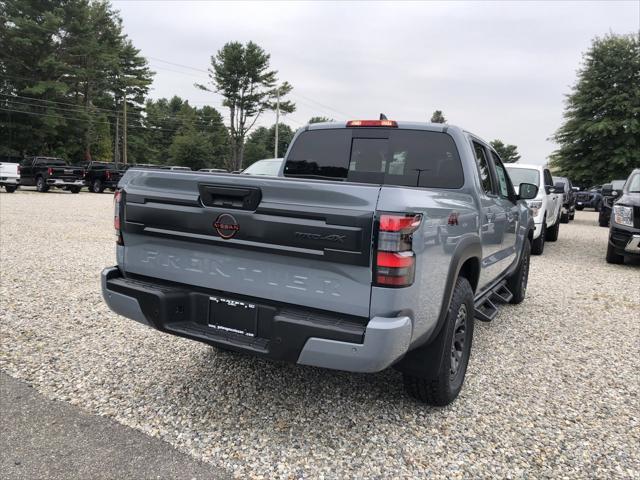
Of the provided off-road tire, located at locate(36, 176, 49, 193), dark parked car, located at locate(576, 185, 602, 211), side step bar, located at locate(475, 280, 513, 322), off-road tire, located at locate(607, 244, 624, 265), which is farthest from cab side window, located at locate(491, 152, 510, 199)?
off-road tire, located at locate(36, 176, 49, 193)

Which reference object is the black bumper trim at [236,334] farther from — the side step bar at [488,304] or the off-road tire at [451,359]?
the side step bar at [488,304]

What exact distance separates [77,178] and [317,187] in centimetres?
2444

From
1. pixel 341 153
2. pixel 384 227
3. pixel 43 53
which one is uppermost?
pixel 43 53

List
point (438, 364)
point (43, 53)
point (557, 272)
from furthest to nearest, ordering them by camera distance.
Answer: point (43, 53) < point (557, 272) < point (438, 364)

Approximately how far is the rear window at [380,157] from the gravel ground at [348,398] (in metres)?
1.52

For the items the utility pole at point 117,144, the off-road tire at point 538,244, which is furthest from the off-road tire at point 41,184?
the utility pole at point 117,144

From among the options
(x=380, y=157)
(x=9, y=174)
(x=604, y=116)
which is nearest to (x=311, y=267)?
(x=380, y=157)

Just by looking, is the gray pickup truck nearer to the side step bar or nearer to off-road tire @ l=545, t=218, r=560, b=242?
the side step bar

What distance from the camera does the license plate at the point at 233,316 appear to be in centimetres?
261

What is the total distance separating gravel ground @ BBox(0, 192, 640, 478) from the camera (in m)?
2.59

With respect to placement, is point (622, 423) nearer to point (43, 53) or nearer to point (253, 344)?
point (253, 344)

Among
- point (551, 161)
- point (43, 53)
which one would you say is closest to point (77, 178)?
point (43, 53)

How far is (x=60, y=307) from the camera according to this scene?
5.02 m

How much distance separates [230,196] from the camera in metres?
2.63
